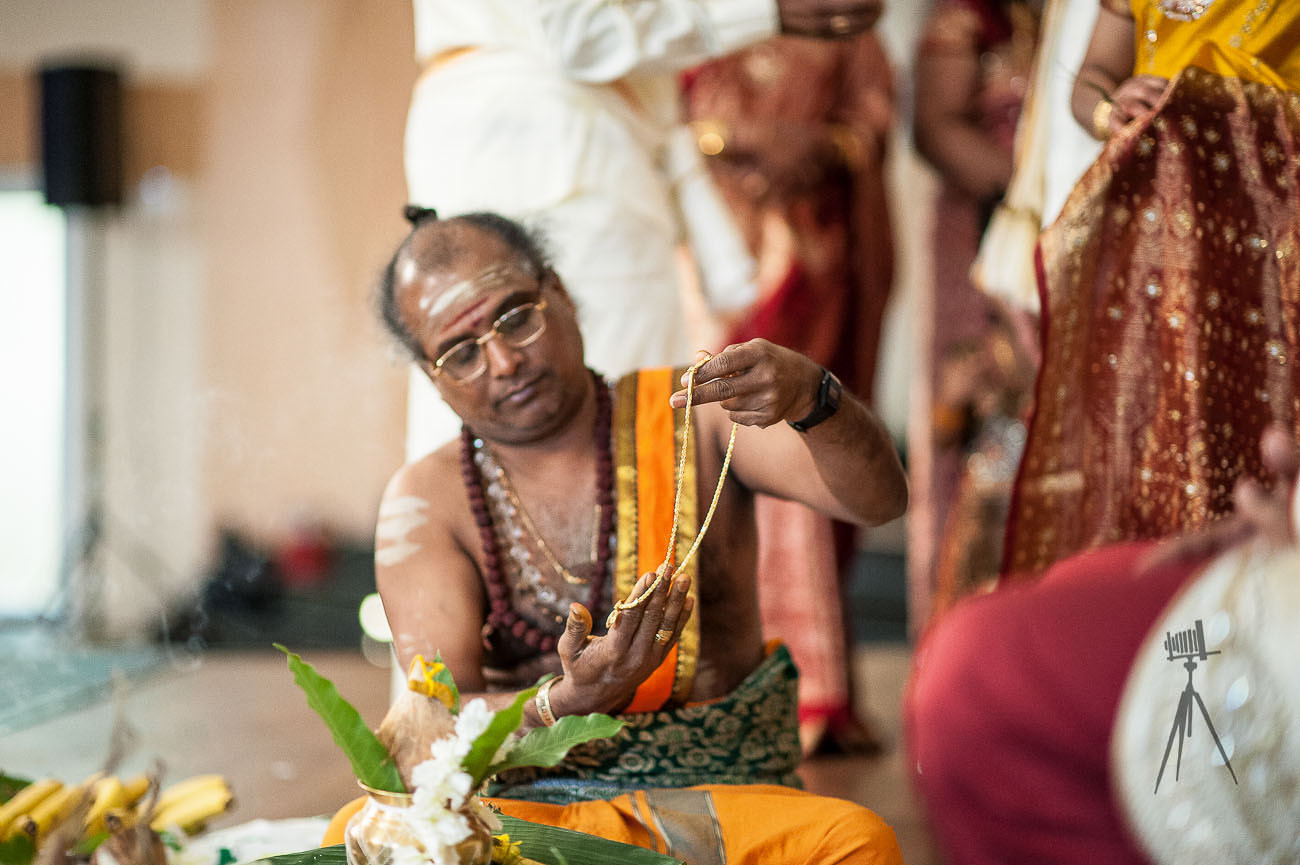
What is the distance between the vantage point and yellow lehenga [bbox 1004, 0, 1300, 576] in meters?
1.74

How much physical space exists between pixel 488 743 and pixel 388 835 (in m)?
0.14

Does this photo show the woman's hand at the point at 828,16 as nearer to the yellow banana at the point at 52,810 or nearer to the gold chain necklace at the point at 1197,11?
the gold chain necklace at the point at 1197,11

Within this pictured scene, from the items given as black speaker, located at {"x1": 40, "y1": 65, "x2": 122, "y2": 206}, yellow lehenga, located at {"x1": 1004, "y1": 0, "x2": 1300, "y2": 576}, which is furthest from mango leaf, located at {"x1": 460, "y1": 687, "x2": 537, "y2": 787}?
black speaker, located at {"x1": 40, "y1": 65, "x2": 122, "y2": 206}

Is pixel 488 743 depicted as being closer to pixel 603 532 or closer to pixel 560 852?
pixel 560 852

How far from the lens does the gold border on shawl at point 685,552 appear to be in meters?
1.69

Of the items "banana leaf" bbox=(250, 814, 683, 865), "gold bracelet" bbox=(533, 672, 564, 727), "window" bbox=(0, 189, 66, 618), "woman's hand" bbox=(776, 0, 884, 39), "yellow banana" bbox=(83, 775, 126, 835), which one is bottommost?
"window" bbox=(0, 189, 66, 618)

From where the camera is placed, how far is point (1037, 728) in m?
Result: 1.03

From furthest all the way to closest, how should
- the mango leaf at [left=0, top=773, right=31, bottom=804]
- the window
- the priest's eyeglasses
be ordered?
the window
the mango leaf at [left=0, top=773, right=31, bottom=804]
the priest's eyeglasses

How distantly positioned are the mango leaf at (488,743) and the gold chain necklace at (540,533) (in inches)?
18.0

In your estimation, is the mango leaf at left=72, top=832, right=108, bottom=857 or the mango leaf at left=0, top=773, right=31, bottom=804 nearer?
the mango leaf at left=72, top=832, right=108, bottom=857

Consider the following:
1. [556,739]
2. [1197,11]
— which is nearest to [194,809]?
[556,739]

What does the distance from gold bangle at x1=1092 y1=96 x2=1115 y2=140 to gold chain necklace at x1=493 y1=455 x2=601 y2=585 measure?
37.6 inches

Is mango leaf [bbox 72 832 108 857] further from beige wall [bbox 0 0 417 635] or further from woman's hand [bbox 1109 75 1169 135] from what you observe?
woman's hand [bbox 1109 75 1169 135]

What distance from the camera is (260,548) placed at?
4.84m
